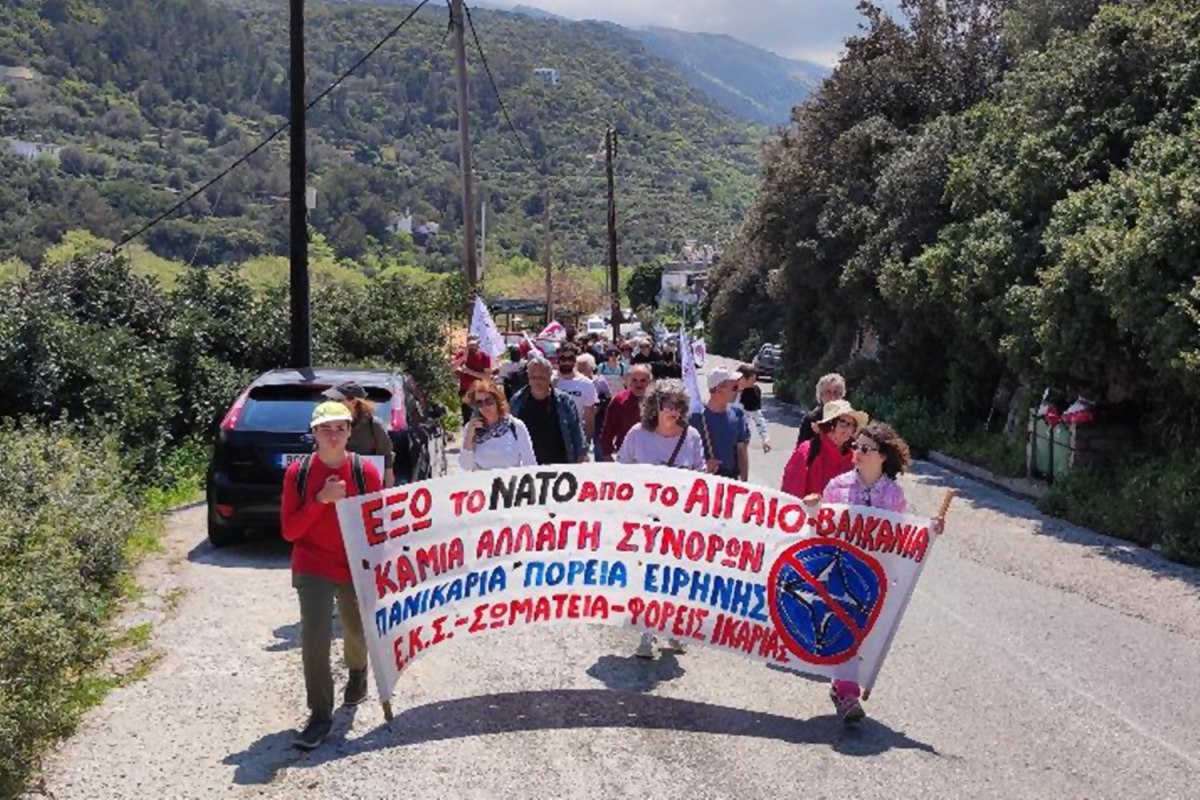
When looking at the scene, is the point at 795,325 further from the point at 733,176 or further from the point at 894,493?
the point at 733,176

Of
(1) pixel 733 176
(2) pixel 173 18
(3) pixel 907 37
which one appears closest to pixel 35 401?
(3) pixel 907 37

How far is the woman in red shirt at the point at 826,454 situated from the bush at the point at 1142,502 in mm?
6772

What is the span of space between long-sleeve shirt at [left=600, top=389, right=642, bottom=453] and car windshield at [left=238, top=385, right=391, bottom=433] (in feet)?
7.68

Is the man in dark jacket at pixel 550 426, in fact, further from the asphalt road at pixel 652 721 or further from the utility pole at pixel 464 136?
the utility pole at pixel 464 136

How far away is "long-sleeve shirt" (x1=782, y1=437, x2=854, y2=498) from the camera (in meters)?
8.42

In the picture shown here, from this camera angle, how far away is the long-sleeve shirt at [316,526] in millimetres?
6914

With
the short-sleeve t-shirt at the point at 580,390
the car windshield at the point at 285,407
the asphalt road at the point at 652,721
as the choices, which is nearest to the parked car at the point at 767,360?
the short-sleeve t-shirt at the point at 580,390

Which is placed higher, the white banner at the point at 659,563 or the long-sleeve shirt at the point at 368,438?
the long-sleeve shirt at the point at 368,438

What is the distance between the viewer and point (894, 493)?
7527 millimetres

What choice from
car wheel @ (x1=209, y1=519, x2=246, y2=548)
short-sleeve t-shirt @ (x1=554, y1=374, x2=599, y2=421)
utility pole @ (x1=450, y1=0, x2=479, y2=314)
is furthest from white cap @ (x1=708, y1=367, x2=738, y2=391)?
utility pole @ (x1=450, y1=0, x2=479, y2=314)

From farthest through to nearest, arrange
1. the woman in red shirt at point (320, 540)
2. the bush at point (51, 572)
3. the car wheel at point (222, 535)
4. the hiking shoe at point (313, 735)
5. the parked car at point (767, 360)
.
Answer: the parked car at point (767, 360) < the car wheel at point (222, 535) < the woman in red shirt at point (320, 540) < the hiking shoe at point (313, 735) < the bush at point (51, 572)

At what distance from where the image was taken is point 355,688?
24.5 feet

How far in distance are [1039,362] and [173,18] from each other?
127 metres

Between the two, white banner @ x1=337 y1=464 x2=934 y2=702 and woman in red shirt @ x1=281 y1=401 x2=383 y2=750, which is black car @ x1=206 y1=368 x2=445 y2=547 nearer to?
white banner @ x1=337 y1=464 x2=934 y2=702
